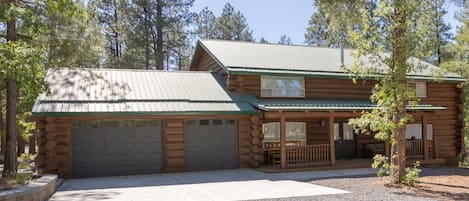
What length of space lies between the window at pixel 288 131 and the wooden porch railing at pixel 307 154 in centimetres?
151

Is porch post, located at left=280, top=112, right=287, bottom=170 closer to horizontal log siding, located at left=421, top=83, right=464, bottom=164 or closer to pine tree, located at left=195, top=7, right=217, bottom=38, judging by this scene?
horizontal log siding, located at left=421, top=83, right=464, bottom=164

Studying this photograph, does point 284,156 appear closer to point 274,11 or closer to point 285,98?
point 285,98

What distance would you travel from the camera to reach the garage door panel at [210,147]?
1462 cm

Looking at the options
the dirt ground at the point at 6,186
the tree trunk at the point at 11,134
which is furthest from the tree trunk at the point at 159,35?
the dirt ground at the point at 6,186

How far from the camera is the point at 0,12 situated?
9.45m

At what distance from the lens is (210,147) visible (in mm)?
14891

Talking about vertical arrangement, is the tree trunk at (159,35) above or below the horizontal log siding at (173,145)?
above

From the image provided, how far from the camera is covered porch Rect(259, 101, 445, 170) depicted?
14578 millimetres

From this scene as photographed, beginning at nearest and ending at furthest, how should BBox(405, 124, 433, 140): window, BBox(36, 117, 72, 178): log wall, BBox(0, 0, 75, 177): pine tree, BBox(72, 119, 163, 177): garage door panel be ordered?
1. BBox(0, 0, 75, 177): pine tree
2. BBox(36, 117, 72, 178): log wall
3. BBox(72, 119, 163, 177): garage door panel
4. BBox(405, 124, 433, 140): window

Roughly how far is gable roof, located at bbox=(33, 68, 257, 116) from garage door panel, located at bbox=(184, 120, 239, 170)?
86 centimetres

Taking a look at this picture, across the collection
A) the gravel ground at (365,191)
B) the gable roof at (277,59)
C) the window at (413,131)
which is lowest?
the gravel ground at (365,191)

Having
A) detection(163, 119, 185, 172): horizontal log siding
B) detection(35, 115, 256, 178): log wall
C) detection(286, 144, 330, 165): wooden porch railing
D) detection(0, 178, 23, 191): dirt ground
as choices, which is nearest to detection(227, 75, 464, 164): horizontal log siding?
detection(286, 144, 330, 165): wooden porch railing

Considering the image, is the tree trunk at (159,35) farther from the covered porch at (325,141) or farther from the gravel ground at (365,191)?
the gravel ground at (365,191)

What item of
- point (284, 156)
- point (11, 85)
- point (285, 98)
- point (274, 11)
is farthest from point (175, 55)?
point (11, 85)
